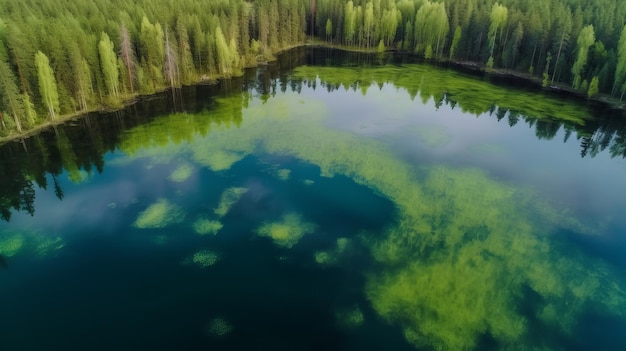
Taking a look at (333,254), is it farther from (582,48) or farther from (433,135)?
(582,48)

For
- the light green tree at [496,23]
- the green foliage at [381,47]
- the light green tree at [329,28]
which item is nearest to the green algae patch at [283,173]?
the light green tree at [496,23]

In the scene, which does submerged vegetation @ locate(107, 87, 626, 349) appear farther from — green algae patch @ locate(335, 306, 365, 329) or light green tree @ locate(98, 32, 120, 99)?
light green tree @ locate(98, 32, 120, 99)

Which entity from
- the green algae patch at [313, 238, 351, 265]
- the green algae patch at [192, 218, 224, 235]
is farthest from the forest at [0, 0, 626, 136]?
the green algae patch at [313, 238, 351, 265]

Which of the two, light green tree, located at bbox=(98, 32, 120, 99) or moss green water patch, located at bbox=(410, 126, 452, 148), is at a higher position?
light green tree, located at bbox=(98, 32, 120, 99)

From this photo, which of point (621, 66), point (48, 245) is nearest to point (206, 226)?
point (48, 245)

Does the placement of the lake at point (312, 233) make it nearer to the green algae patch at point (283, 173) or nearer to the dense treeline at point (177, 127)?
the green algae patch at point (283, 173)
